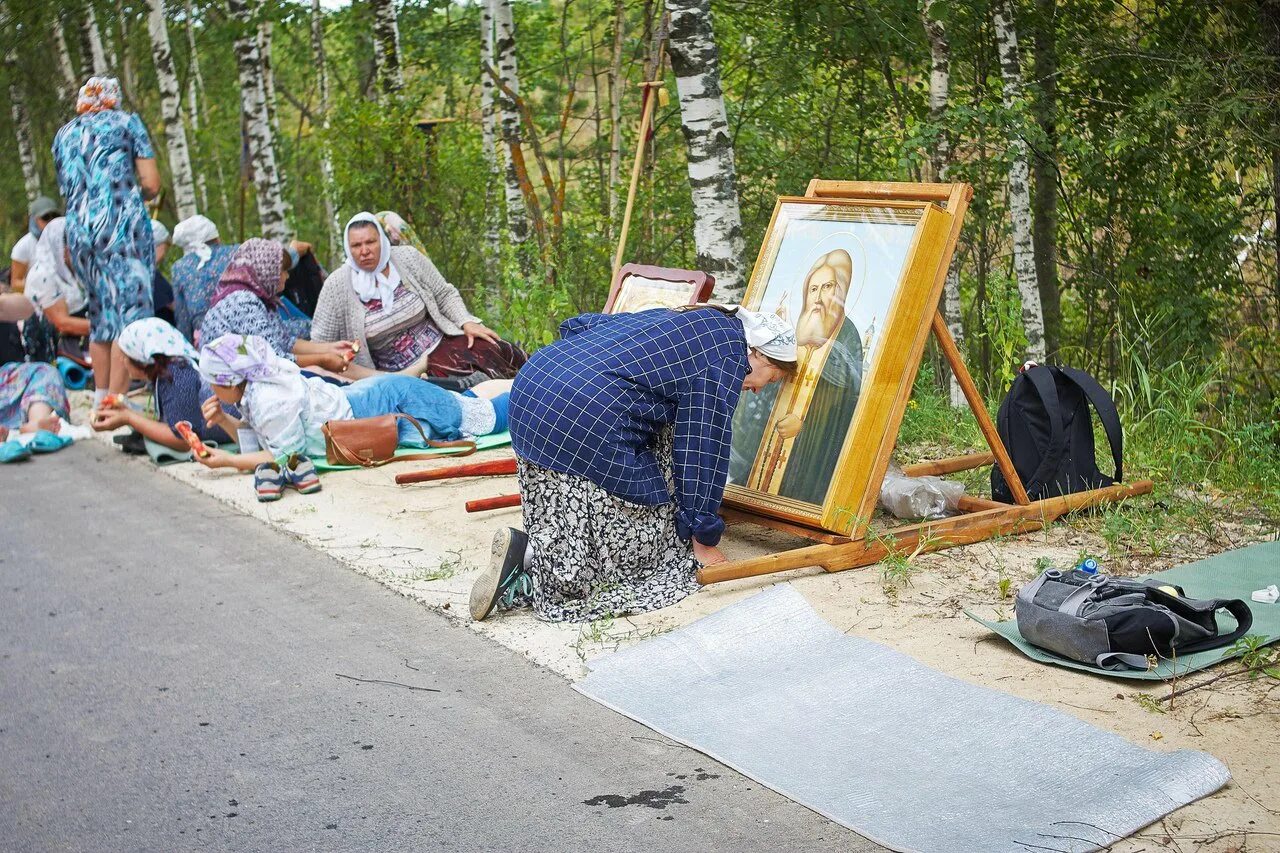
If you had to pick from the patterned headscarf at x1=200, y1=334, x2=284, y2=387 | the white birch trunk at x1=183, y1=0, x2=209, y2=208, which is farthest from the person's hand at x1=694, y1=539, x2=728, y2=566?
the white birch trunk at x1=183, y1=0, x2=209, y2=208

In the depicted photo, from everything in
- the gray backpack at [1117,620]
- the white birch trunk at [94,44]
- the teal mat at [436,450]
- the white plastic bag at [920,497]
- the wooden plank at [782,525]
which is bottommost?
the teal mat at [436,450]

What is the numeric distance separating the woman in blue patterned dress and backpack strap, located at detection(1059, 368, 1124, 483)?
669 centimetres

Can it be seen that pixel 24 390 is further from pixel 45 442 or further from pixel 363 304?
pixel 363 304

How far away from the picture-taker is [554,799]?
347 cm

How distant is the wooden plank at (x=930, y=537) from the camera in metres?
4.85

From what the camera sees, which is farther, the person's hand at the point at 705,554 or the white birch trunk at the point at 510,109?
the white birch trunk at the point at 510,109

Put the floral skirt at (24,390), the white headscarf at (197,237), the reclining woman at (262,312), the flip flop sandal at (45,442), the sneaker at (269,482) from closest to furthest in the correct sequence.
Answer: the sneaker at (269,482)
the reclining woman at (262,312)
the flip flop sandal at (45,442)
the floral skirt at (24,390)
the white headscarf at (197,237)

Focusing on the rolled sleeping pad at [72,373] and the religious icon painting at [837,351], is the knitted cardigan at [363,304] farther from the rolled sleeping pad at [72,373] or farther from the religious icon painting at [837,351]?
the religious icon painting at [837,351]

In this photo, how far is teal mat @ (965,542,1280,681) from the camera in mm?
3928

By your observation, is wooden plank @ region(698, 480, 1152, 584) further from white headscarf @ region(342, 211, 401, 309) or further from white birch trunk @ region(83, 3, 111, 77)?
white birch trunk @ region(83, 3, 111, 77)

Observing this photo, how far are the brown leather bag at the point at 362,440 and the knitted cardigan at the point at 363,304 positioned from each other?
1.28 meters

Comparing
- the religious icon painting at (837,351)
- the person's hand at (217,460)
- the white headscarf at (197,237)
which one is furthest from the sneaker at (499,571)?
the white headscarf at (197,237)

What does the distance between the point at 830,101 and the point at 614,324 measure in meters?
5.84

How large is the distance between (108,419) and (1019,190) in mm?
5954
